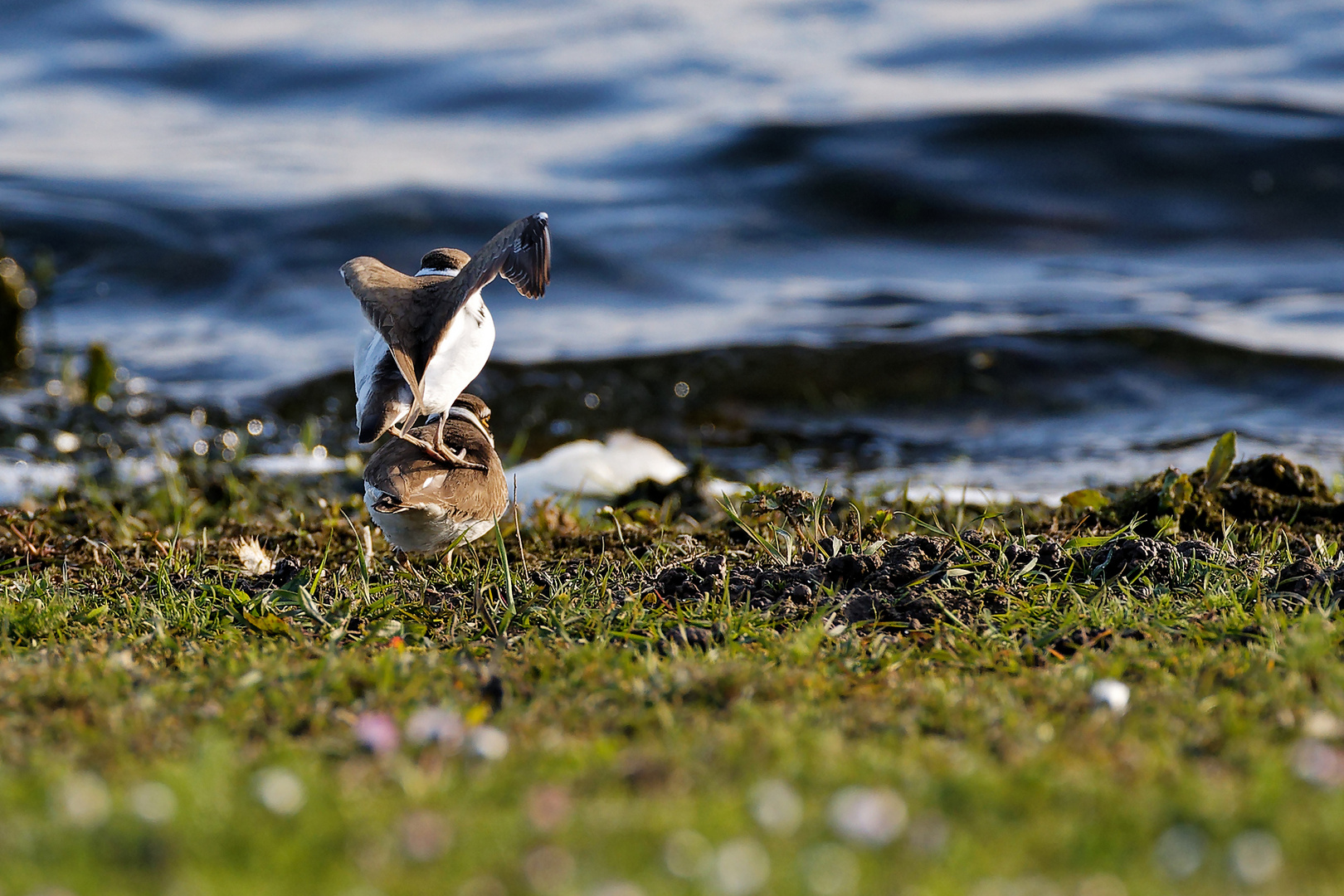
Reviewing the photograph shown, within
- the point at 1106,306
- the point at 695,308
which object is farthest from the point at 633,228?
the point at 1106,306

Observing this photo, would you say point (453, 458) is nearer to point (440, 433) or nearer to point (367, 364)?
point (440, 433)

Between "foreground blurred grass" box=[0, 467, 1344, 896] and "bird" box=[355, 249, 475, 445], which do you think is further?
"bird" box=[355, 249, 475, 445]

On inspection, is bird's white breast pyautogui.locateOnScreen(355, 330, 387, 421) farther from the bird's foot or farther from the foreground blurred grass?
the foreground blurred grass

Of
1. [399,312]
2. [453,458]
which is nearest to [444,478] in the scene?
[453,458]

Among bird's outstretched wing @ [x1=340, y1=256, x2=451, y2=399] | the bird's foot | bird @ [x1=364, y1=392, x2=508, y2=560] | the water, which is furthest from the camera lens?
the water

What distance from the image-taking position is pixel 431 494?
3.43 meters

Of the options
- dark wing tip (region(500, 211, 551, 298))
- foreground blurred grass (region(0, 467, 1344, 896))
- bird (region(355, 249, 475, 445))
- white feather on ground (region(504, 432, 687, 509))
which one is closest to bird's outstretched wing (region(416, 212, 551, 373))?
dark wing tip (region(500, 211, 551, 298))

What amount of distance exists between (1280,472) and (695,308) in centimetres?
681

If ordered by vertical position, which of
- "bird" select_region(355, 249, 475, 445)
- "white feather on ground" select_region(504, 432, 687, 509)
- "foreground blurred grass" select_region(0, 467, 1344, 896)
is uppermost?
"bird" select_region(355, 249, 475, 445)

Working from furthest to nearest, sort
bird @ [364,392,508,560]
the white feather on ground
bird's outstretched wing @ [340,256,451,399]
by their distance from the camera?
the white feather on ground → bird @ [364,392,508,560] → bird's outstretched wing @ [340,256,451,399]

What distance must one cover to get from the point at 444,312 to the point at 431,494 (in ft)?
1.59

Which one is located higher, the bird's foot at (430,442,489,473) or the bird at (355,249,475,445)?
the bird at (355,249,475,445)

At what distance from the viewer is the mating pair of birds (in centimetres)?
333

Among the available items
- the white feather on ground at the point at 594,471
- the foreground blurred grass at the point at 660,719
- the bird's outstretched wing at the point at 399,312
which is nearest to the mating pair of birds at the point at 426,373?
the bird's outstretched wing at the point at 399,312
